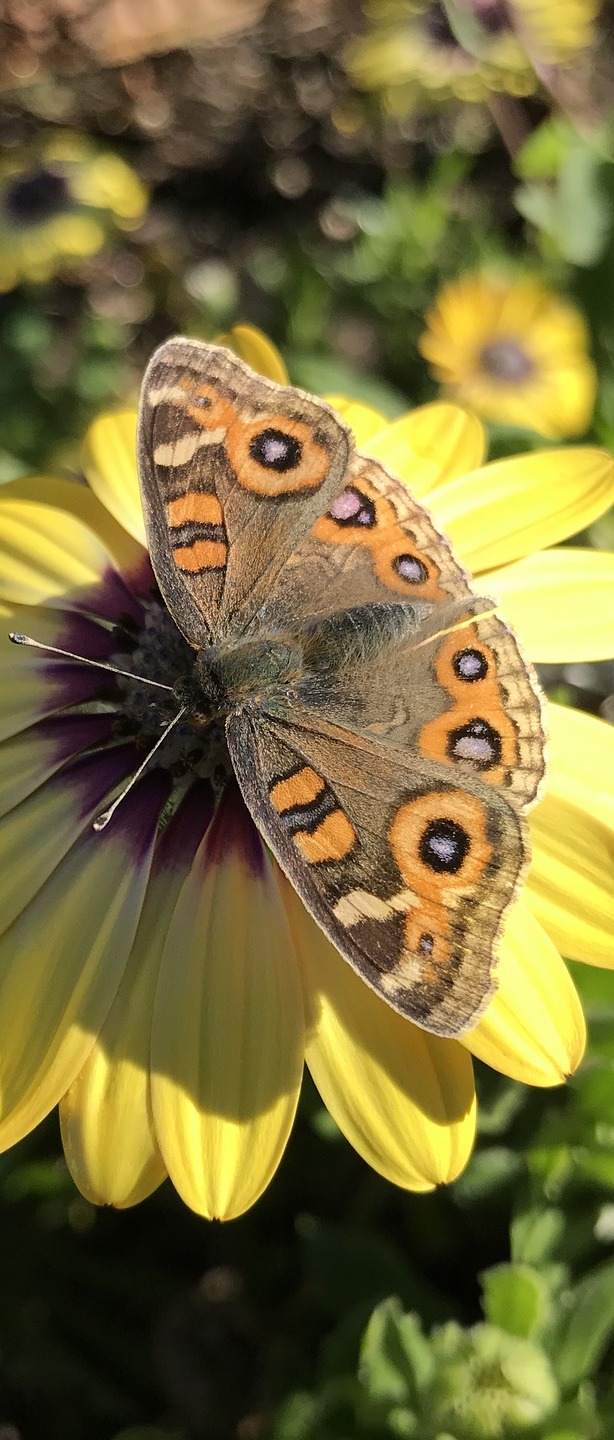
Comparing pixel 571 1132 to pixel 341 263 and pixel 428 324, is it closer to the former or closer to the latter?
pixel 428 324

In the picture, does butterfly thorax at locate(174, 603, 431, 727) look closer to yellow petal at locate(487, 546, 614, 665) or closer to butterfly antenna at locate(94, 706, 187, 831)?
butterfly antenna at locate(94, 706, 187, 831)

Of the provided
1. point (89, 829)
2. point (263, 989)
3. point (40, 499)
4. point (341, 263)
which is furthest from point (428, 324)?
point (263, 989)

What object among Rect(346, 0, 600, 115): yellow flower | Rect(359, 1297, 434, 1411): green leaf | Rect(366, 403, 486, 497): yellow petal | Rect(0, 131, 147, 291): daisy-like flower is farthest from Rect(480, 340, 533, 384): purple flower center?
Rect(359, 1297, 434, 1411): green leaf

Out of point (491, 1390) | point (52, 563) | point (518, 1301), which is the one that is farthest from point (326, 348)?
point (491, 1390)

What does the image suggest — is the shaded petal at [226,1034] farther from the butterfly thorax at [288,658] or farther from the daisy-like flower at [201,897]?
the butterfly thorax at [288,658]

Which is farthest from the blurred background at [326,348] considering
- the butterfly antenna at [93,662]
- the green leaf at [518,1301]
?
the butterfly antenna at [93,662]
